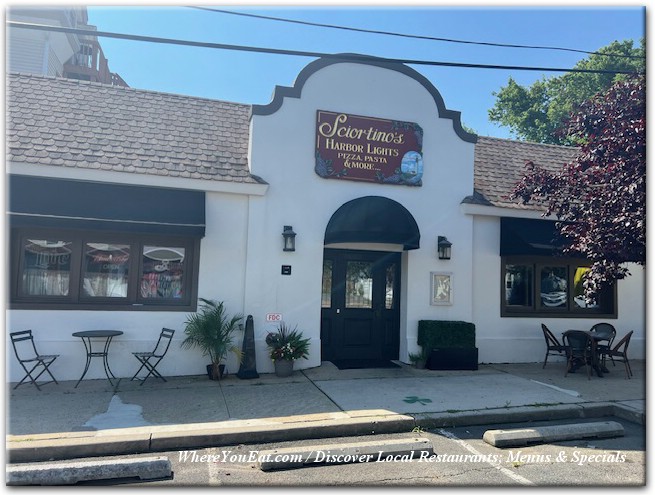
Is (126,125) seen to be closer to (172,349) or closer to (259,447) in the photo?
(172,349)

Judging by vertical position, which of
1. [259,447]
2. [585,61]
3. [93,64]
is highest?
[93,64]

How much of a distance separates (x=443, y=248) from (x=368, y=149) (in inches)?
97.5

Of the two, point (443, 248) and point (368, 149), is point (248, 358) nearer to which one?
point (443, 248)

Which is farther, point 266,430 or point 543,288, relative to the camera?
point 543,288

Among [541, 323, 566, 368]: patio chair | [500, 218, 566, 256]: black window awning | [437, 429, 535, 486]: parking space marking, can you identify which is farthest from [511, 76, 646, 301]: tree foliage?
[437, 429, 535, 486]: parking space marking

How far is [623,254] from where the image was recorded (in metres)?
6.30

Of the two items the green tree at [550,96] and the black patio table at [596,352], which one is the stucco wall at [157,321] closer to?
the black patio table at [596,352]

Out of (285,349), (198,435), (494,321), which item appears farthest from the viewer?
(494,321)

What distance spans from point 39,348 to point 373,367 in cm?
566

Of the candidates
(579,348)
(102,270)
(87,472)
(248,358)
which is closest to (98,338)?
(102,270)

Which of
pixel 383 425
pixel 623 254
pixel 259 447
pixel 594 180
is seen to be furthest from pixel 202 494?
pixel 594 180

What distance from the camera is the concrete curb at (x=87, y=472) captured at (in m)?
4.13

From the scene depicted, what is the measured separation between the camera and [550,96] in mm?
27312

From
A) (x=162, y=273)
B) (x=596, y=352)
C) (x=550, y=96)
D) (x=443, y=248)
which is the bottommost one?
(x=596, y=352)
